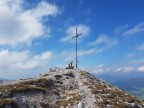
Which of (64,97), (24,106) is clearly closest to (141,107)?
(64,97)

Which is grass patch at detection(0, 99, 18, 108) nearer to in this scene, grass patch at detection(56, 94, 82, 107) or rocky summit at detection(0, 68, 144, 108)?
rocky summit at detection(0, 68, 144, 108)

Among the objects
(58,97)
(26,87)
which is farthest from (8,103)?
(58,97)

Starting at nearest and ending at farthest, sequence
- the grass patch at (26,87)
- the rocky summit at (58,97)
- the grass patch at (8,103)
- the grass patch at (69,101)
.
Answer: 1. the grass patch at (8,103)
2. the rocky summit at (58,97)
3. the grass patch at (69,101)
4. the grass patch at (26,87)

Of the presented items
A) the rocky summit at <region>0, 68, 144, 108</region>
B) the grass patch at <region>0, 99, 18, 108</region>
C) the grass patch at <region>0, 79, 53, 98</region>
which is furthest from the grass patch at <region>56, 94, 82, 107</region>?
the grass patch at <region>0, 99, 18, 108</region>

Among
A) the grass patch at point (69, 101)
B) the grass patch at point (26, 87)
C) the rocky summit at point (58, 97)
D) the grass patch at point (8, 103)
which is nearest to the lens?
the grass patch at point (8, 103)

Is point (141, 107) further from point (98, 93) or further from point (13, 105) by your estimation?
point (13, 105)

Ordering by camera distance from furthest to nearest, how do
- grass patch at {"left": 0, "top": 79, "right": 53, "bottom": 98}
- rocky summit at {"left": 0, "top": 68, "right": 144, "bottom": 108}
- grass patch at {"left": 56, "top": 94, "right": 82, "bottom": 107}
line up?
grass patch at {"left": 0, "top": 79, "right": 53, "bottom": 98}, grass patch at {"left": 56, "top": 94, "right": 82, "bottom": 107}, rocky summit at {"left": 0, "top": 68, "right": 144, "bottom": 108}

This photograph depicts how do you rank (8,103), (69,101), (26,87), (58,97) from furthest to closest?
1. (58,97)
2. (26,87)
3. (69,101)
4. (8,103)

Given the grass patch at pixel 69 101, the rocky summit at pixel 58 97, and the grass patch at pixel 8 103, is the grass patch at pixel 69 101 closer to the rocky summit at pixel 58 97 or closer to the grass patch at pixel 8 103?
the rocky summit at pixel 58 97

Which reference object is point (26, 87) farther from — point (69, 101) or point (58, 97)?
point (69, 101)

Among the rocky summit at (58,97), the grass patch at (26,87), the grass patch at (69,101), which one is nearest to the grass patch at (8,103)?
the rocky summit at (58,97)

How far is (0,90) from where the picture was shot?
1801 inches

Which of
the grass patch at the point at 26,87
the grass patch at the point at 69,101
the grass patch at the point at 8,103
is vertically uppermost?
the grass patch at the point at 26,87

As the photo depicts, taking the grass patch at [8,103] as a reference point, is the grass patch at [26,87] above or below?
above
